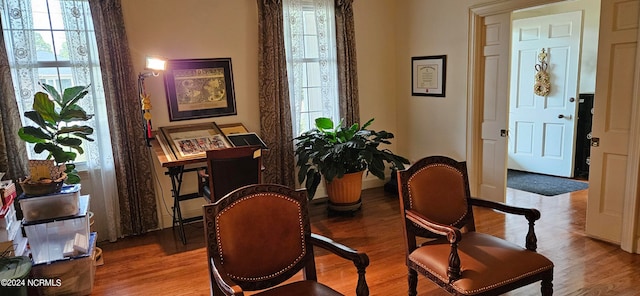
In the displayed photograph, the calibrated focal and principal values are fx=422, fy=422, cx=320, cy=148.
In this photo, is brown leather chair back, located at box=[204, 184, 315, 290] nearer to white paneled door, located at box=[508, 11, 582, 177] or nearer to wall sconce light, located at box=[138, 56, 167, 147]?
wall sconce light, located at box=[138, 56, 167, 147]

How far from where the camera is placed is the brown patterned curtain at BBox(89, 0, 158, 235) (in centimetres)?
367

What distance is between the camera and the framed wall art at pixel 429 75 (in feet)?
15.6

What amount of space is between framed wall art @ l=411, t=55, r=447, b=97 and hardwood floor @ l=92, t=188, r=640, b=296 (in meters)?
1.46

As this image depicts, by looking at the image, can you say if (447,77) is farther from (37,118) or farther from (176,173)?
(37,118)

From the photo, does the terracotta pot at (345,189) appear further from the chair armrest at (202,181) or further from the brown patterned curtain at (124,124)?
the brown patterned curtain at (124,124)

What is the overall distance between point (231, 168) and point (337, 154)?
109 centimetres

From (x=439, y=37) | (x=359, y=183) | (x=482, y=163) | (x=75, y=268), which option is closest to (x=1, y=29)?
(x=75, y=268)

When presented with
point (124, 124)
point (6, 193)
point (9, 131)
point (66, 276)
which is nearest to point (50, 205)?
point (6, 193)

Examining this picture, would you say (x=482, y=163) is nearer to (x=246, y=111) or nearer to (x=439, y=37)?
(x=439, y=37)

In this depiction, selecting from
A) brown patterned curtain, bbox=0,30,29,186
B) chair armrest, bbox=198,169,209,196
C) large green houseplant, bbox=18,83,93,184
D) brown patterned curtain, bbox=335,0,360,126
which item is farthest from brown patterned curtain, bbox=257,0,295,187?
brown patterned curtain, bbox=0,30,29,186

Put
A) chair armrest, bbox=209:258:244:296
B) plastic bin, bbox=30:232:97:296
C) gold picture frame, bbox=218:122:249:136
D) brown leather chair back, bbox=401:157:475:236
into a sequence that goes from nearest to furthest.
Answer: chair armrest, bbox=209:258:244:296, brown leather chair back, bbox=401:157:475:236, plastic bin, bbox=30:232:97:296, gold picture frame, bbox=218:122:249:136

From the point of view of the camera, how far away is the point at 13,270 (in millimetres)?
2453

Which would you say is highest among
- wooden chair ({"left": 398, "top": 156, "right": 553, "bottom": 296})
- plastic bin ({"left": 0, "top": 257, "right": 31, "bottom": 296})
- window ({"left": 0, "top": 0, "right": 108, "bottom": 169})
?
window ({"left": 0, "top": 0, "right": 108, "bottom": 169})

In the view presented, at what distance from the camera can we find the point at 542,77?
5648 millimetres
